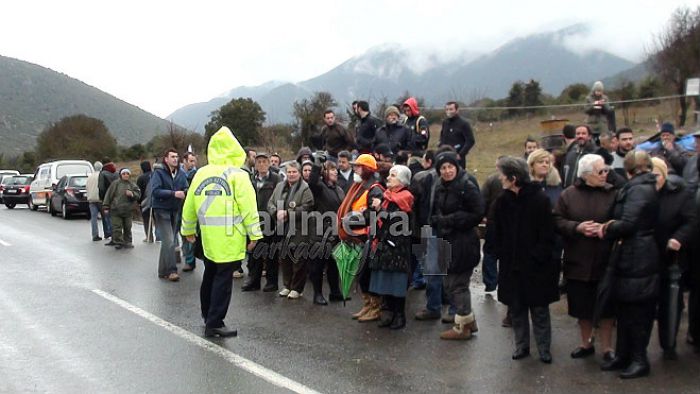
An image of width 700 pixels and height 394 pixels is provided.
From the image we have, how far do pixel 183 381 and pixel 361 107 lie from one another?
6879 mm

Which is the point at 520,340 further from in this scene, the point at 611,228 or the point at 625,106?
the point at 625,106

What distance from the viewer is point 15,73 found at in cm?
11806

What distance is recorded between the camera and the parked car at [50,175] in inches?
966

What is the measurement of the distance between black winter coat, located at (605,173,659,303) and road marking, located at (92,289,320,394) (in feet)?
9.12

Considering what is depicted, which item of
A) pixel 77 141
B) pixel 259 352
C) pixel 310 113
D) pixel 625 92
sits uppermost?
pixel 625 92

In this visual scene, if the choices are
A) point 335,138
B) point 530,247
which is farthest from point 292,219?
point 530,247

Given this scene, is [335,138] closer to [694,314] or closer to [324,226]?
[324,226]

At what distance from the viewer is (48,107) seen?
11088 centimetres

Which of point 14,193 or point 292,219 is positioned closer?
point 292,219

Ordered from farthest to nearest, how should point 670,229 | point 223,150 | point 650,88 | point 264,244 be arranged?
point 650,88 → point 264,244 → point 223,150 → point 670,229

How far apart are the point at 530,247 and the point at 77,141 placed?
5755 centimetres

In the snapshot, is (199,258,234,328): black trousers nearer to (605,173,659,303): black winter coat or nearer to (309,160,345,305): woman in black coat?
(309,160,345,305): woman in black coat

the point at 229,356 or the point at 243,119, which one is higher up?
the point at 243,119

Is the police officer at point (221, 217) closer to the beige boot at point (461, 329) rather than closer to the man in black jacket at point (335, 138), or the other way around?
the beige boot at point (461, 329)
